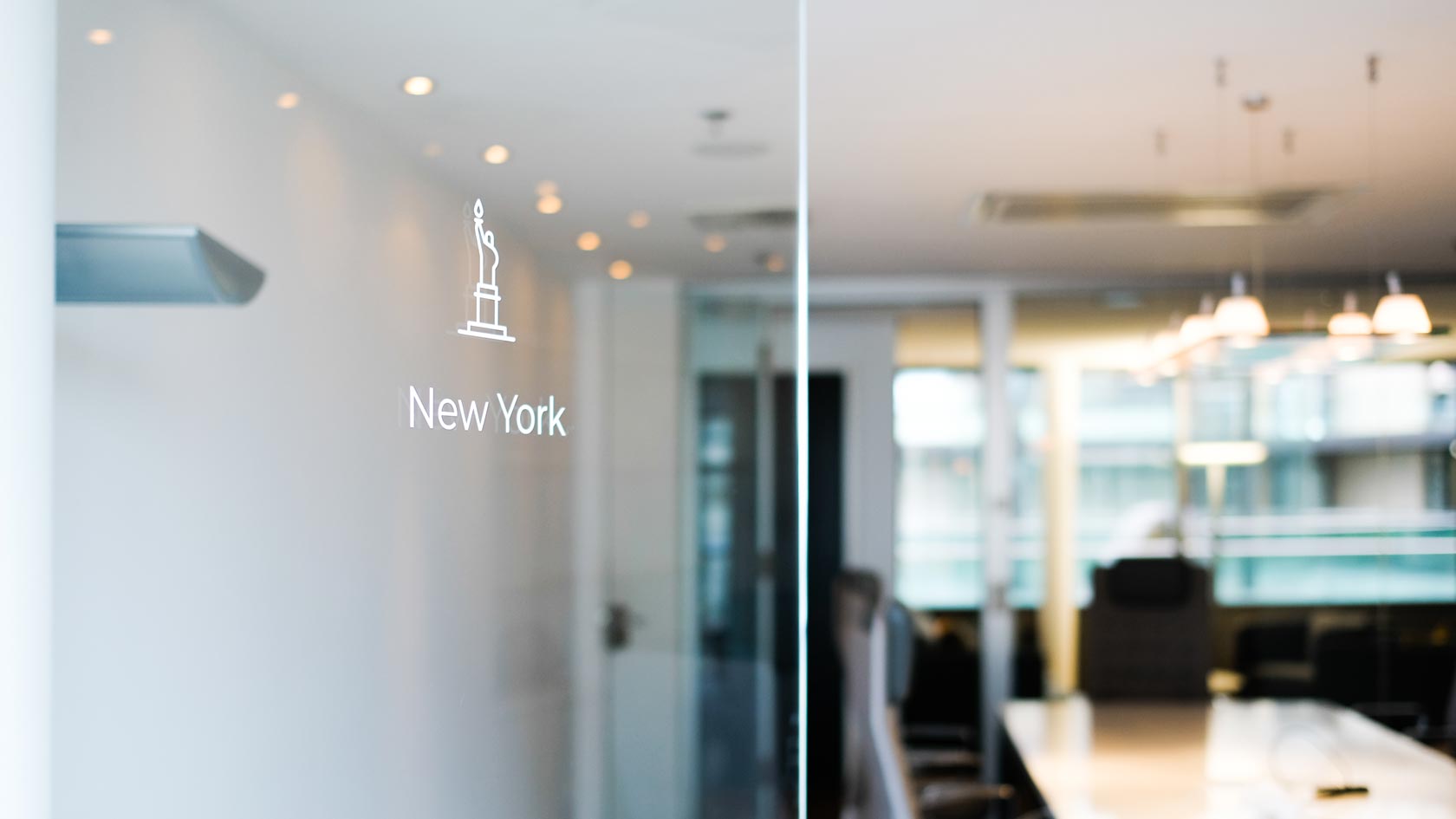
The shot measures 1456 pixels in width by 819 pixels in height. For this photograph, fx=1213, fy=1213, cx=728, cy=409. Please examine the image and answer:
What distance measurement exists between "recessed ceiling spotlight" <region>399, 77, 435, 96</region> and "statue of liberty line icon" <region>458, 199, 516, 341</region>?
113mm

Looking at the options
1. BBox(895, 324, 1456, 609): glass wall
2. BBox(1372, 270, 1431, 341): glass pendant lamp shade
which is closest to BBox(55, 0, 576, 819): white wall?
BBox(1372, 270, 1431, 341): glass pendant lamp shade

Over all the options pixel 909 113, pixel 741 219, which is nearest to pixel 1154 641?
pixel 909 113

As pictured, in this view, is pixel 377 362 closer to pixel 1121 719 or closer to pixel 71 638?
pixel 71 638

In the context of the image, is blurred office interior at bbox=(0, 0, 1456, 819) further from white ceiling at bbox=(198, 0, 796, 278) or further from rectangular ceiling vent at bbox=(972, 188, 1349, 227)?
rectangular ceiling vent at bbox=(972, 188, 1349, 227)

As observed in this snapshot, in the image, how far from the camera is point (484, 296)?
1152mm

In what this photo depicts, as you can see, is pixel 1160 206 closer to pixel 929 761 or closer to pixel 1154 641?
pixel 1154 641

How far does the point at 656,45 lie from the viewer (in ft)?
4.00

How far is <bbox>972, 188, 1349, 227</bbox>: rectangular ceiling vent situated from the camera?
176 inches

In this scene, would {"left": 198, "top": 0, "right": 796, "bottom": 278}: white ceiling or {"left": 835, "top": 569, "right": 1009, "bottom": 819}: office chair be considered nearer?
{"left": 198, "top": 0, "right": 796, "bottom": 278}: white ceiling

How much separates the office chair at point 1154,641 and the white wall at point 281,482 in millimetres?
4489

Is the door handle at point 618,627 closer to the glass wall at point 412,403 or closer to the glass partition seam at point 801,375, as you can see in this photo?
the glass wall at point 412,403

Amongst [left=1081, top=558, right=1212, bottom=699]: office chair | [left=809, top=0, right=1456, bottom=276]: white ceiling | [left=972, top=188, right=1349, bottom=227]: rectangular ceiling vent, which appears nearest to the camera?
[left=809, top=0, right=1456, bottom=276]: white ceiling

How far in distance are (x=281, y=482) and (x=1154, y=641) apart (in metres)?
4.88

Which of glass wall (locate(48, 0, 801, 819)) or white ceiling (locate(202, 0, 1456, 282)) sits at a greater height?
white ceiling (locate(202, 0, 1456, 282))
